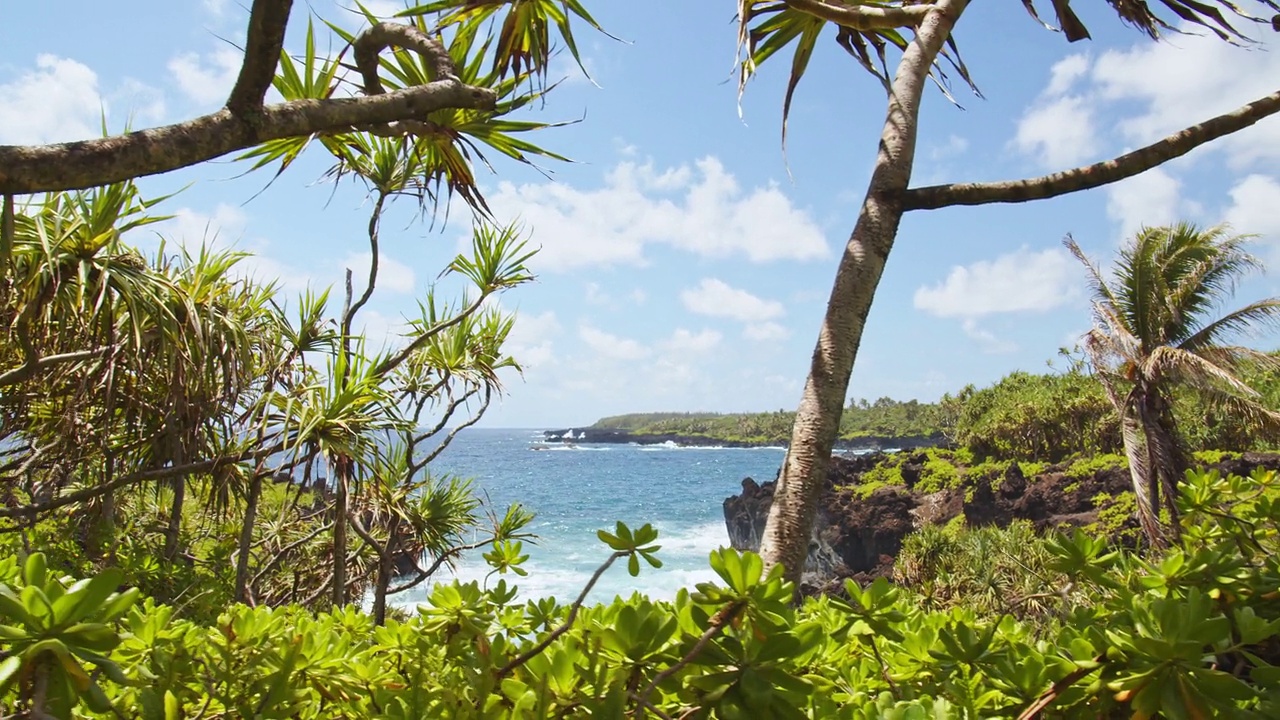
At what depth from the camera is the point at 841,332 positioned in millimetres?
1761

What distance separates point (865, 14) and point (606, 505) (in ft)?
175

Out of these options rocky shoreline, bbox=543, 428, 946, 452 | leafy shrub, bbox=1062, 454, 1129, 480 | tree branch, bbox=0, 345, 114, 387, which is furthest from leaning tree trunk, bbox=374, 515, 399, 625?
rocky shoreline, bbox=543, 428, 946, 452

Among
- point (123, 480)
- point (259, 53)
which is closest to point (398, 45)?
point (259, 53)

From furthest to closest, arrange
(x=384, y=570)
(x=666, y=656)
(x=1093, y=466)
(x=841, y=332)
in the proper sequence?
1. (x=1093, y=466)
2. (x=384, y=570)
3. (x=841, y=332)
4. (x=666, y=656)

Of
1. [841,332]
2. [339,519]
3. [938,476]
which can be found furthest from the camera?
[938,476]

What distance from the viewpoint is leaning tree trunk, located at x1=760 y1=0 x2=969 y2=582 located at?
1.65 metres

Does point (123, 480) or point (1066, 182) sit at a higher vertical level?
point (1066, 182)

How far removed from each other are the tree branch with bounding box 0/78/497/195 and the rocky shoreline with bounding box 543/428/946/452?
307ft

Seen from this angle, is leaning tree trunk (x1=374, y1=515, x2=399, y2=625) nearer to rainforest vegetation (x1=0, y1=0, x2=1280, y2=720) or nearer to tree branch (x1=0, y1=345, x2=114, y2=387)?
rainforest vegetation (x1=0, y1=0, x2=1280, y2=720)

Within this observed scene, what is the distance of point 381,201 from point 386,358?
97 cm

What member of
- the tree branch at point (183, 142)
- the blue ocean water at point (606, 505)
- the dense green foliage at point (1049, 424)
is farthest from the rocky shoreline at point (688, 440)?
the tree branch at point (183, 142)

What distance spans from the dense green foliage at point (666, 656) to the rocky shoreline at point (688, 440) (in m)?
93.5

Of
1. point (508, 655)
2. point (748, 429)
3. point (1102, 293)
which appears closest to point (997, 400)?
point (1102, 293)

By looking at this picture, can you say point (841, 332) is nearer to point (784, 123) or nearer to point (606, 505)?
point (784, 123)
